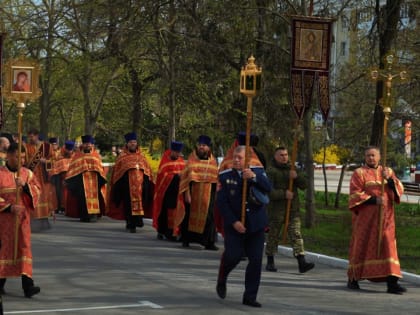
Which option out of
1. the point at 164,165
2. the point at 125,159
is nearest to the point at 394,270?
the point at 164,165

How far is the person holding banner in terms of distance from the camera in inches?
530

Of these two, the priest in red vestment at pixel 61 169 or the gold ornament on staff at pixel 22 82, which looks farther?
the priest in red vestment at pixel 61 169

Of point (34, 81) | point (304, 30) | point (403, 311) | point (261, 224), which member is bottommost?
point (403, 311)

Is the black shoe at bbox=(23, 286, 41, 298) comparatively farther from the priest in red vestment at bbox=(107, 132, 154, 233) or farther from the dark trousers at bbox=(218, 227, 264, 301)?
the priest in red vestment at bbox=(107, 132, 154, 233)

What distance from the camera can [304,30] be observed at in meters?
16.7

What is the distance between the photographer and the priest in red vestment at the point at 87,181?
21.6m

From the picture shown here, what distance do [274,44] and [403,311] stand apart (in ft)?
37.1

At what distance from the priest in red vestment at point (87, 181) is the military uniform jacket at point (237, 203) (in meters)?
11.2

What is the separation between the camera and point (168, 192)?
1848 centimetres

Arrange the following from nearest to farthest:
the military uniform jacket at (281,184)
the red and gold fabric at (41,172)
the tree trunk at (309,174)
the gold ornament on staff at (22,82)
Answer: the gold ornament on staff at (22,82)
the military uniform jacket at (281,184)
the red and gold fabric at (41,172)
the tree trunk at (309,174)

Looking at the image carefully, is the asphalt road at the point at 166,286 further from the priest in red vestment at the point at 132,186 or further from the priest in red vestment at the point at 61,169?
the priest in red vestment at the point at 61,169

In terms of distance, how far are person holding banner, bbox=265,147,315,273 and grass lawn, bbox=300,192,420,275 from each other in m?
1.59

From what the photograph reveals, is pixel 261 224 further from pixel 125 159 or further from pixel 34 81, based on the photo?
pixel 125 159

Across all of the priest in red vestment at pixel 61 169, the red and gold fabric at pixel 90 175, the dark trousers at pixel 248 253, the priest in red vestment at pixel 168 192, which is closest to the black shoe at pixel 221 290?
the dark trousers at pixel 248 253
